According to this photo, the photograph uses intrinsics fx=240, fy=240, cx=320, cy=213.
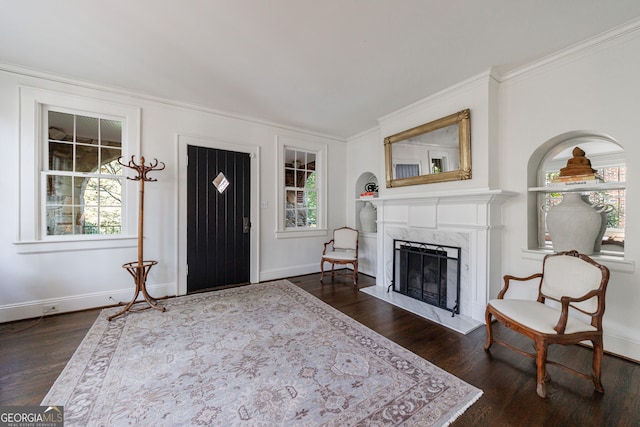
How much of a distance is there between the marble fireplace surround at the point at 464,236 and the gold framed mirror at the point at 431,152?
0.29 m

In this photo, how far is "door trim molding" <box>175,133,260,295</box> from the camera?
3.40 metres

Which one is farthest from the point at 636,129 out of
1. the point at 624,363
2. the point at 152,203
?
the point at 152,203

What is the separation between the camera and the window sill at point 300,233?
13.9 feet

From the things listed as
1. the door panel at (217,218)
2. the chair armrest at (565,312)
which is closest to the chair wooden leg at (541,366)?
the chair armrest at (565,312)

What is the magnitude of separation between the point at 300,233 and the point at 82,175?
307 cm

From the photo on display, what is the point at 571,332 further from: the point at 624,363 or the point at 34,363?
the point at 34,363

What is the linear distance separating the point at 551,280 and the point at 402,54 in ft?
7.96

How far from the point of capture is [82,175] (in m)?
2.93

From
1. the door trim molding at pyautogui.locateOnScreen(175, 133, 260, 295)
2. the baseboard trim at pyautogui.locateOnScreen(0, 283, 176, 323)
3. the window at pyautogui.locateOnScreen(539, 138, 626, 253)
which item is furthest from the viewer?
the door trim molding at pyautogui.locateOnScreen(175, 133, 260, 295)

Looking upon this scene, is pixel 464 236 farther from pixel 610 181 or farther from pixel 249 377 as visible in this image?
pixel 249 377

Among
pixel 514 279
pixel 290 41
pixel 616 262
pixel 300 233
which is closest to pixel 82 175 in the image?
pixel 290 41

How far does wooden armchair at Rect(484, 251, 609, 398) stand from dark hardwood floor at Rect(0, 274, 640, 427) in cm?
11

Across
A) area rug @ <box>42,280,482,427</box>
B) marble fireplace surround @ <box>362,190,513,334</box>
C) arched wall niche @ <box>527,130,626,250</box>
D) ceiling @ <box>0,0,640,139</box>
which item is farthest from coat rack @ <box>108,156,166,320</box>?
arched wall niche @ <box>527,130,626,250</box>

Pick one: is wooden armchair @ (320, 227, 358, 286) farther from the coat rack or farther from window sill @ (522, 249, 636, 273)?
window sill @ (522, 249, 636, 273)
